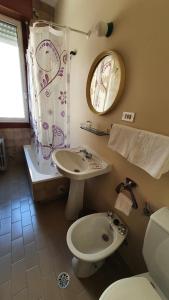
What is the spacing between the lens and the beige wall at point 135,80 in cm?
84

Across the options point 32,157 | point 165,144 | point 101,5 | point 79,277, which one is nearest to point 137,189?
point 165,144

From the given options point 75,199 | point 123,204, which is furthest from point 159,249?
point 75,199

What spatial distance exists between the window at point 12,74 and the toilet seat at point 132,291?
2649 mm

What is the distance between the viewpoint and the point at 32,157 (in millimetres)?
2330

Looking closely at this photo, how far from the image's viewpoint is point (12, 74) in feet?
7.83

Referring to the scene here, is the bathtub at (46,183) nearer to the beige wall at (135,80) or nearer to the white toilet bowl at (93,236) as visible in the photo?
the beige wall at (135,80)

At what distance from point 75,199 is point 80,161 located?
0.44 metres

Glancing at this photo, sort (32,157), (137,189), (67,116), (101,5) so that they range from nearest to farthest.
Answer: (137,189), (101,5), (67,116), (32,157)

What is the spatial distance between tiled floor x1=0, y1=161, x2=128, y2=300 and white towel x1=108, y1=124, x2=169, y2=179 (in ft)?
3.44

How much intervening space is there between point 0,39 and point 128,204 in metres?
2.83

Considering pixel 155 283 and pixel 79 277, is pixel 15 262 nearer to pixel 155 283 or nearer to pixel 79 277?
pixel 79 277

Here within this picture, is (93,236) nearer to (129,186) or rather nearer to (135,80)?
(129,186)

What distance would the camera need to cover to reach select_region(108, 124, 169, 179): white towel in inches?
32.1

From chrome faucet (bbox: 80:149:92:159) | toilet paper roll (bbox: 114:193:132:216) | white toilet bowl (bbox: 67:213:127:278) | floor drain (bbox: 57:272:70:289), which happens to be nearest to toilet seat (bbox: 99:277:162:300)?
white toilet bowl (bbox: 67:213:127:278)
